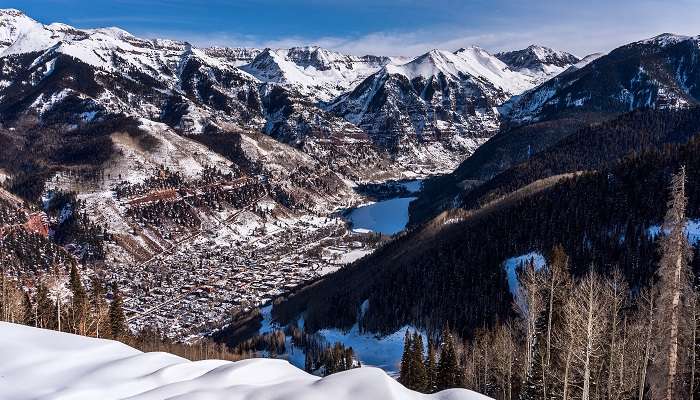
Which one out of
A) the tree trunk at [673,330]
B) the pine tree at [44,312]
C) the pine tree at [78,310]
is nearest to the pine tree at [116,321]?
the pine tree at [78,310]

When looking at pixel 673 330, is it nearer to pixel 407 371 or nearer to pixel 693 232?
pixel 407 371

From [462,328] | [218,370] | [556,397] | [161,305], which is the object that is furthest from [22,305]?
[161,305]

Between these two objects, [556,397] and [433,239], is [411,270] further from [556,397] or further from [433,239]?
[556,397]

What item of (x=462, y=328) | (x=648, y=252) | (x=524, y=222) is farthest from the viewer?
(x=524, y=222)

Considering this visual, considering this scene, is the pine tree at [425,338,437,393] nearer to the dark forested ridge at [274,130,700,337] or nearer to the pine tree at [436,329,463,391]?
the pine tree at [436,329,463,391]

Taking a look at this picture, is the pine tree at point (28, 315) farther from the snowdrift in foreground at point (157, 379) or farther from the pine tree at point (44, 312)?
the snowdrift in foreground at point (157, 379)

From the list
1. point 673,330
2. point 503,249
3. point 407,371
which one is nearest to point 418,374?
point 407,371
